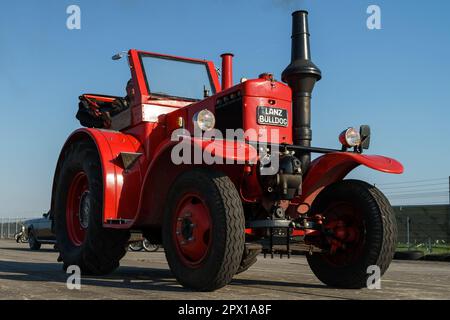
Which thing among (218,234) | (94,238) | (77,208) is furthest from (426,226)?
(218,234)

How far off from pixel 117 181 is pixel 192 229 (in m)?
1.71

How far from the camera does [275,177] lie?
558cm

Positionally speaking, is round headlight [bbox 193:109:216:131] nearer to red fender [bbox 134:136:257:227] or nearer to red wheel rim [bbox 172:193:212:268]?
red fender [bbox 134:136:257:227]

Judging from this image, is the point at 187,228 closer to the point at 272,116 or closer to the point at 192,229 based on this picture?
the point at 192,229

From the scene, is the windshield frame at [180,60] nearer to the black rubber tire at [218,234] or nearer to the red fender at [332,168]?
the red fender at [332,168]

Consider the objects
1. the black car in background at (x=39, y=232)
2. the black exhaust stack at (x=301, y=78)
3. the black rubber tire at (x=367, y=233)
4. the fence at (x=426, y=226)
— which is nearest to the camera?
the black rubber tire at (x=367, y=233)

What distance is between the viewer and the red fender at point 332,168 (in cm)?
564

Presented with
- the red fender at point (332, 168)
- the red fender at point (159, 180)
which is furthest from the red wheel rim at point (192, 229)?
the red fender at point (332, 168)

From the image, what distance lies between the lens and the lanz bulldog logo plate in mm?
6246

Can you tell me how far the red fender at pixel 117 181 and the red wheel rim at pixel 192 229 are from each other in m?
1.14

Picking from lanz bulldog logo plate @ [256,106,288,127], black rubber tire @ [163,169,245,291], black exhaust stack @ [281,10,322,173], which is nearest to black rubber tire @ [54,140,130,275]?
black rubber tire @ [163,169,245,291]

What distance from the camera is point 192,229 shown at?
539cm
